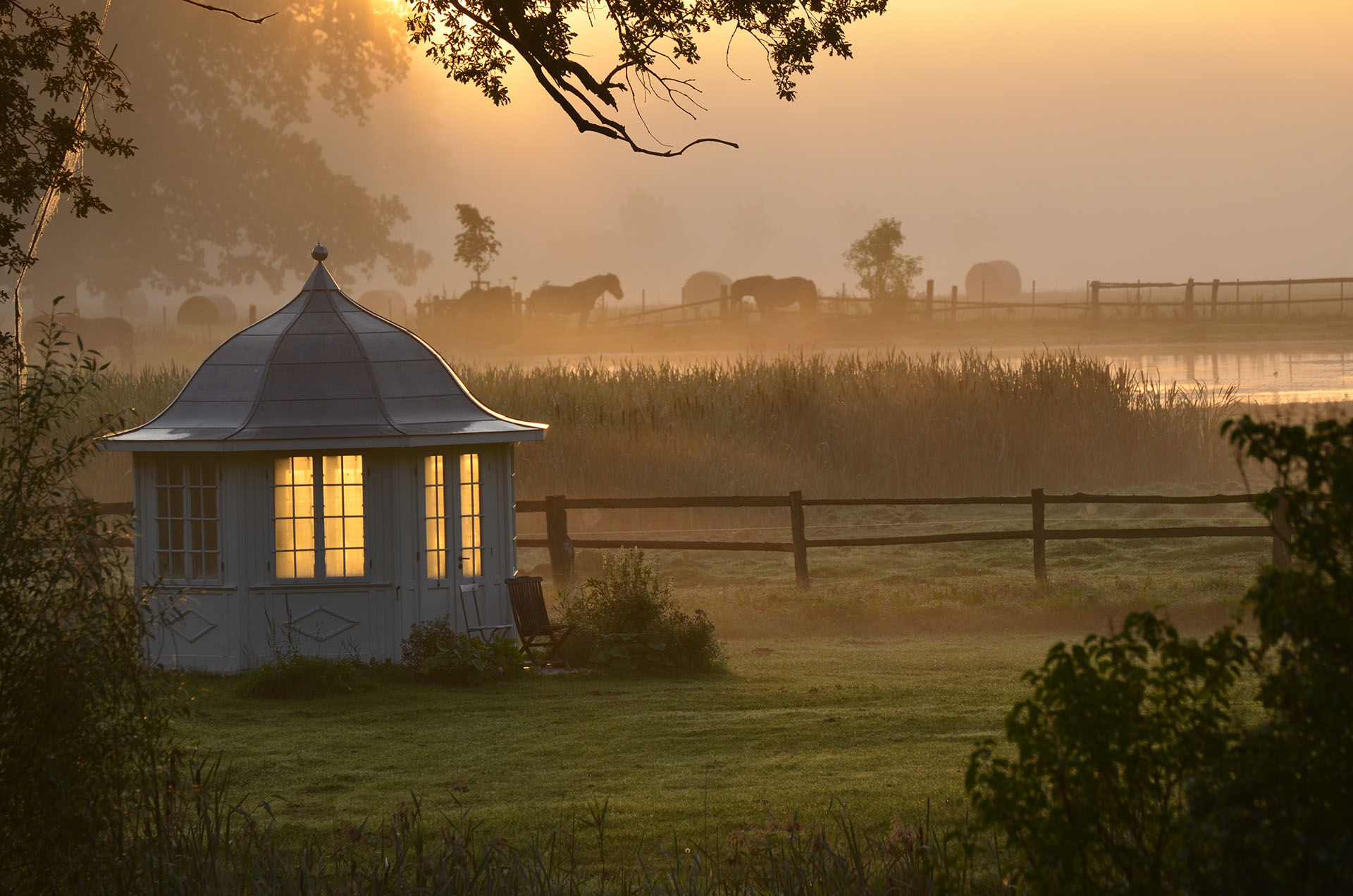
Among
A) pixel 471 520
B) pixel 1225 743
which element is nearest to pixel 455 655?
pixel 471 520

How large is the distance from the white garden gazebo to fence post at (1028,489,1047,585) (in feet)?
23.0

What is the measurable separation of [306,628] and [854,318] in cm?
5079

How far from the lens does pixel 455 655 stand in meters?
12.9

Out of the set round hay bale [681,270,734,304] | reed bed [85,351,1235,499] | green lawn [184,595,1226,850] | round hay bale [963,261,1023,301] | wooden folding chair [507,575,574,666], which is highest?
round hay bale [963,261,1023,301]

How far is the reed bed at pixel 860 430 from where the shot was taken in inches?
936

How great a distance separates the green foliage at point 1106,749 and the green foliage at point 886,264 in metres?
A: 59.7

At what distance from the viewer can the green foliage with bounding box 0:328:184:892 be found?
5461mm

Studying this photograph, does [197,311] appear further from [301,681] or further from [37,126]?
[37,126]

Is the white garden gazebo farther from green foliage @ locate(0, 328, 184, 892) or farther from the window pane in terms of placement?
green foliage @ locate(0, 328, 184, 892)

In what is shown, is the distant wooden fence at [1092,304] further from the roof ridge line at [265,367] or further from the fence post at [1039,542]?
the roof ridge line at [265,367]

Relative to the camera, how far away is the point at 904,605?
53.9 feet

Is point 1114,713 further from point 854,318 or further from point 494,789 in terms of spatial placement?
point 854,318

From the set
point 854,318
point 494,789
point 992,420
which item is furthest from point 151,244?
point 494,789

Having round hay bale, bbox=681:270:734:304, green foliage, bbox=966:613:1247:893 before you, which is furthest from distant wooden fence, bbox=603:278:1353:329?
green foliage, bbox=966:613:1247:893
